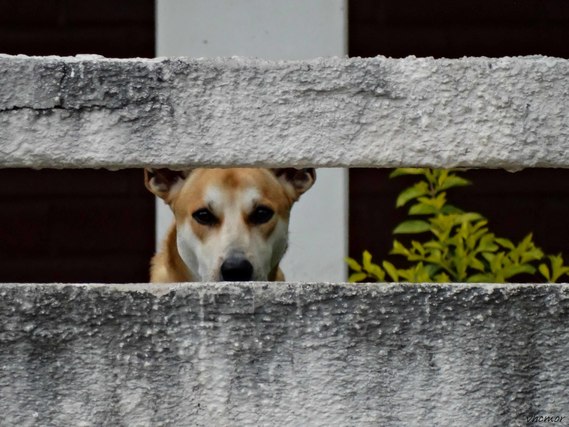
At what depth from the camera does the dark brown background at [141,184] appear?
6242 millimetres

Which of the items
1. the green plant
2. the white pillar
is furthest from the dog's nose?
the white pillar

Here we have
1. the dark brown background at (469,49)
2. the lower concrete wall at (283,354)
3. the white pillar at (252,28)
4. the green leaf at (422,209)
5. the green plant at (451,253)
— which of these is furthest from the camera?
the dark brown background at (469,49)

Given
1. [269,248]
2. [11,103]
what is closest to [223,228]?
[269,248]

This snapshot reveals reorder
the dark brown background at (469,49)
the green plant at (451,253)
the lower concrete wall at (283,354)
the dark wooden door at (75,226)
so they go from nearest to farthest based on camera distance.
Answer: the lower concrete wall at (283,354)
the green plant at (451,253)
the dark brown background at (469,49)
the dark wooden door at (75,226)

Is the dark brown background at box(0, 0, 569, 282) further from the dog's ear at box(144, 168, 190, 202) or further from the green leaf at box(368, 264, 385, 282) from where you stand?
the green leaf at box(368, 264, 385, 282)

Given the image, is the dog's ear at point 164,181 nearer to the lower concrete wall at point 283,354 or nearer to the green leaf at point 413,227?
the green leaf at point 413,227

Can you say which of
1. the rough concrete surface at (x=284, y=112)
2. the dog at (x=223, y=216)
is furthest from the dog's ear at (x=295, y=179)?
the rough concrete surface at (x=284, y=112)

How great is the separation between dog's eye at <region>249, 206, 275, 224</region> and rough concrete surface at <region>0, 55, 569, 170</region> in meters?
2.58

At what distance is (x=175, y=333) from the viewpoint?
276 centimetres

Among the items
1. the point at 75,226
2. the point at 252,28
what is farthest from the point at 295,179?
the point at 75,226

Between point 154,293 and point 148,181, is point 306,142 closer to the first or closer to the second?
point 154,293

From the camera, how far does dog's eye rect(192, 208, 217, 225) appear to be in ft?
17.5

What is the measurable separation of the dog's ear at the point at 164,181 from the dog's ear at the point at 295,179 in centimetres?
36

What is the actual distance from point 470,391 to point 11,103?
1.06 m
